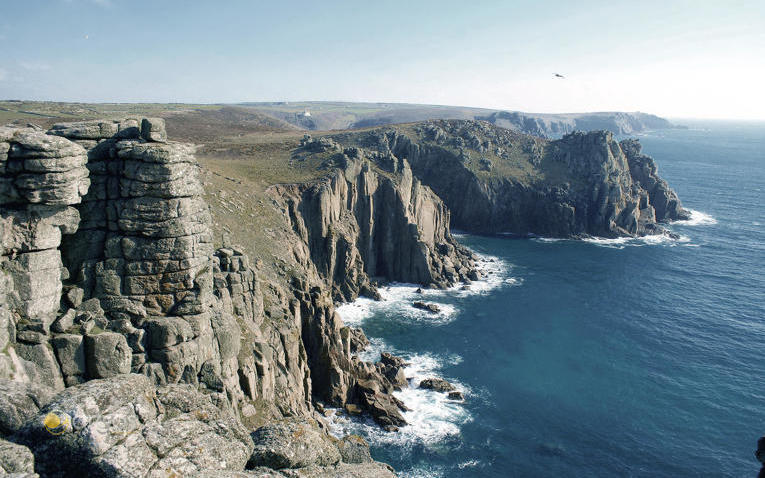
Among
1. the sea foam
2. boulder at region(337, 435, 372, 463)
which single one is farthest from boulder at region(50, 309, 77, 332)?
the sea foam

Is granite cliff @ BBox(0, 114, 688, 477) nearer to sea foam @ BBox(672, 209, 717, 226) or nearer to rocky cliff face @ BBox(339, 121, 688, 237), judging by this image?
rocky cliff face @ BBox(339, 121, 688, 237)

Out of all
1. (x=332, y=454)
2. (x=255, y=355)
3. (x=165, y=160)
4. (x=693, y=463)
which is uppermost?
(x=165, y=160)

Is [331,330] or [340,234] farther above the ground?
[340,234]

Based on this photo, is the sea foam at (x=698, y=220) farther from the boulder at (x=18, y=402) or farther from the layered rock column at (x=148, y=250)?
the boulder at (x=18, y=402)

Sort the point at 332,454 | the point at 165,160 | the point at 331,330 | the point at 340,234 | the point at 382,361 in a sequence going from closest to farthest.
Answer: the point at 332,454 < the point at 165,160 < the point at 331,330 < the point at 382,361 < the point at 340,234

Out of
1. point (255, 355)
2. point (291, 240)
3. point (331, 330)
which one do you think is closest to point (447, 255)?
point (291, 240)

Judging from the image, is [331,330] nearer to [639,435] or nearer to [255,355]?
[255,355]

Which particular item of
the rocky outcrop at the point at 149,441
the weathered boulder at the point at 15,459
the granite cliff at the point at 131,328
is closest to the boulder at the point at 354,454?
the granite cliff at the point at 131,328
